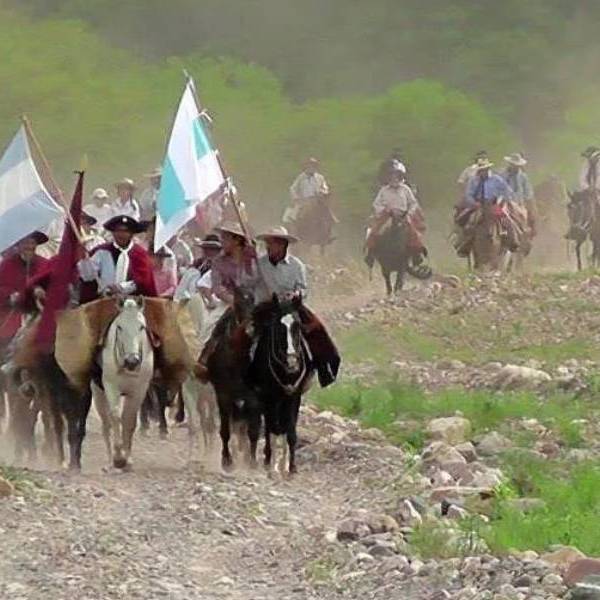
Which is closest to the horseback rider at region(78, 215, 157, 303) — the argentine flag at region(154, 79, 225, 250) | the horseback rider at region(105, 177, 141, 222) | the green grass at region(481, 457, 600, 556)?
the argentine flag at region(154, 79, 225, 250)

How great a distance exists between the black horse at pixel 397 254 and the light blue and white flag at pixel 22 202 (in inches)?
504

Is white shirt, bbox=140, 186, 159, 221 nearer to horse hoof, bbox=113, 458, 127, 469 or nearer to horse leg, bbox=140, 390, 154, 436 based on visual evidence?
horse leg, bbox=140, 390, 154, 436

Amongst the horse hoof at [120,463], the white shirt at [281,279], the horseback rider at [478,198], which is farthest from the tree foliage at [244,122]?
the horse hoof at [120,463]

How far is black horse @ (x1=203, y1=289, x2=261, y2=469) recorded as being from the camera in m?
15.4

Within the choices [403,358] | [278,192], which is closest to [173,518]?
[403,358]

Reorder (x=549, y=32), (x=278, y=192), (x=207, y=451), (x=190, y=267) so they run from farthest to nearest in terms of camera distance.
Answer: (x=549, y=32) → (x=278, y=192) → (x=190, y=267) → (x=207, y=451)

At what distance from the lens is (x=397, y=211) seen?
28.7 m

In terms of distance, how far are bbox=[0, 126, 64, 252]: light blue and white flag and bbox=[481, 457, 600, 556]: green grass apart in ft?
12.6

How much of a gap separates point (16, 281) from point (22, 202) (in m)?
0.60

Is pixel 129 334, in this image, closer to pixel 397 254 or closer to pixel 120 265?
pixel 120 265

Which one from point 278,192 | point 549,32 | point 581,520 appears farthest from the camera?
point 549,32

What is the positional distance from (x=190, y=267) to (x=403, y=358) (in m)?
5.62

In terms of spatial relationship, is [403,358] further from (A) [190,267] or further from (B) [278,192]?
(B) [278,192]

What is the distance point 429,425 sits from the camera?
1709cm
